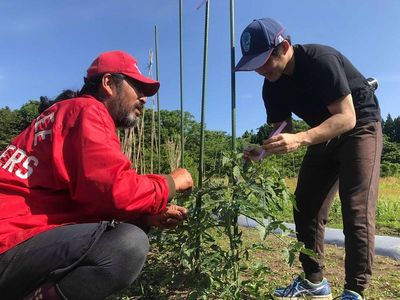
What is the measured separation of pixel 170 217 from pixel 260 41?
883 millimetres

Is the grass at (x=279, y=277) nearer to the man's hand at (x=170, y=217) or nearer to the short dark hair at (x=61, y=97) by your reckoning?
the man's hand at (x=170, y=217)

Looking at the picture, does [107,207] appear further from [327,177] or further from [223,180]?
[327,177]

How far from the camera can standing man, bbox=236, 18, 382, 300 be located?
1.95 m

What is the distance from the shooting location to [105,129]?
150 centimetres

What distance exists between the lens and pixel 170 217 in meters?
1.79

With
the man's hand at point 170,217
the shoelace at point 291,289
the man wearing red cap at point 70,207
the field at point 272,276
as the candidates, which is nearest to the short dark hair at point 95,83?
the man wearing red cap at point 70,207

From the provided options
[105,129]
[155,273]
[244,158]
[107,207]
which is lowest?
[155,273]

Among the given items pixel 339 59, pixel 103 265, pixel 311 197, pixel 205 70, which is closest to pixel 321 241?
pixel 311 197

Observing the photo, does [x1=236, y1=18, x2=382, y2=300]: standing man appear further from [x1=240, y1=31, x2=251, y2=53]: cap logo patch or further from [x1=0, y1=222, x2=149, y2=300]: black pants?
[x1=0, y1=222, x2=149, y2=300]: black pants

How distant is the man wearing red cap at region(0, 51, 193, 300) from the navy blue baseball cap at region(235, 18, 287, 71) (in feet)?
2.45

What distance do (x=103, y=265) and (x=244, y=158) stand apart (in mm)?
783

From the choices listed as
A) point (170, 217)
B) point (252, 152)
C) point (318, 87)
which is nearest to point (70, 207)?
point (170, 217)

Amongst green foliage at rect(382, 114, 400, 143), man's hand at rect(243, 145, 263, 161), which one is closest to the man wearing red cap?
man's hand at rect(243, 145, 263, 161)

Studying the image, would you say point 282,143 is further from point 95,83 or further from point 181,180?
point 95,83
